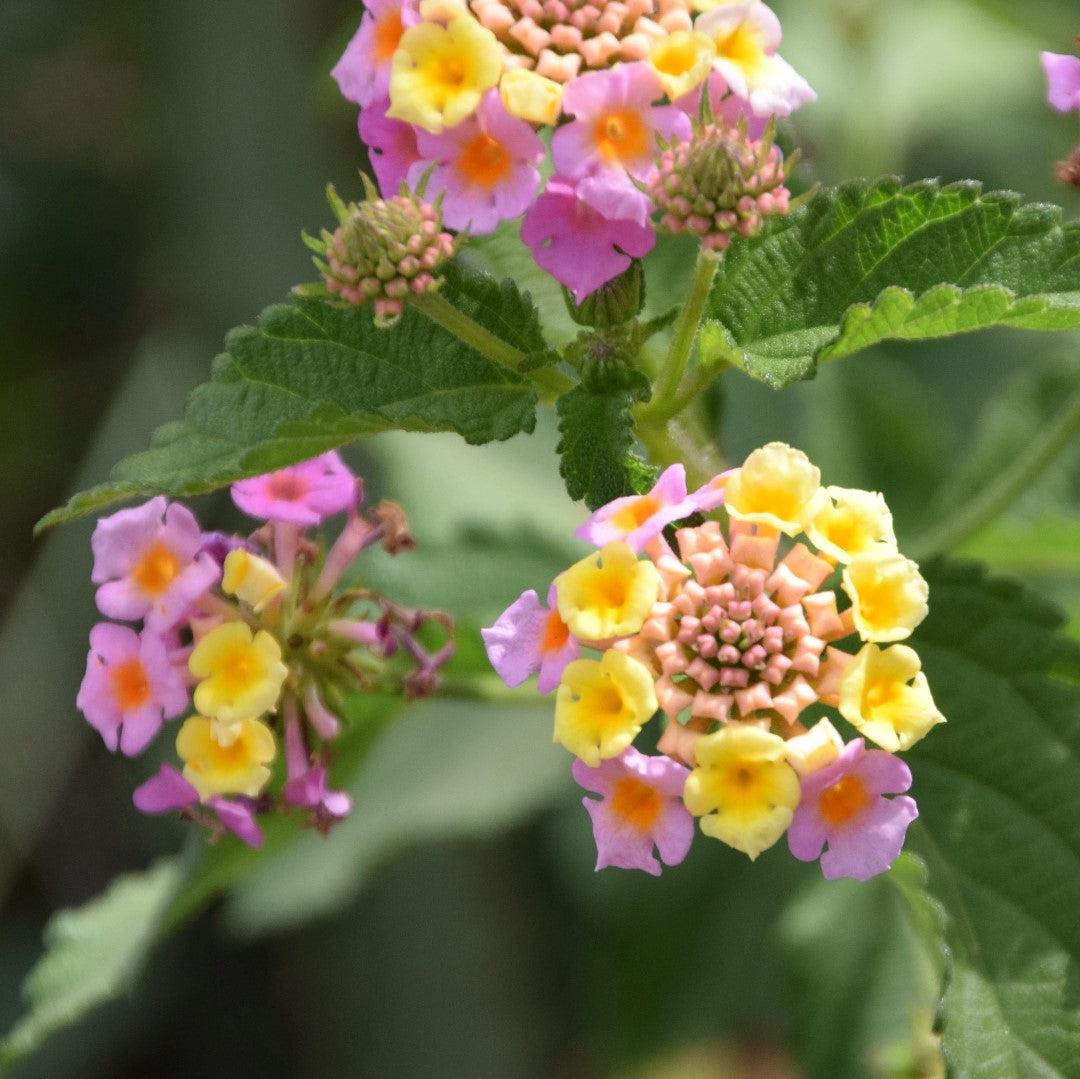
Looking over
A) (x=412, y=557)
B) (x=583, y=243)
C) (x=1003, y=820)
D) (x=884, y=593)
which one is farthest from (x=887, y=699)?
(x=412, y=557)

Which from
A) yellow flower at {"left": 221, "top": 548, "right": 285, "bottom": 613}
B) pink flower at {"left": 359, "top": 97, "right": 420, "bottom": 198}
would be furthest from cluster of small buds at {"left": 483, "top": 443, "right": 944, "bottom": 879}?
pink flower at {"left": 359, "top": 97, "right": 420, "bottom": 198}

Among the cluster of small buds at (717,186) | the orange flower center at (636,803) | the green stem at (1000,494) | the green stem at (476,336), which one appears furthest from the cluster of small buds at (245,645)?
the green stem at (1000,494)

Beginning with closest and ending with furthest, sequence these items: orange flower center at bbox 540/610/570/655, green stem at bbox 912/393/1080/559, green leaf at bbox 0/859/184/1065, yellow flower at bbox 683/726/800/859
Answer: yellow flower at bbox 683/726/800/859 → orange flower center at bbox 540/610/570/655 → green stem at bbox 912/393/1080/559 → green leaf at bbox 0/859/184/1065

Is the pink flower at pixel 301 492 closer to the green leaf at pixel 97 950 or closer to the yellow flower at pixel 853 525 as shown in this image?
the yellow flower at pixel 853 525

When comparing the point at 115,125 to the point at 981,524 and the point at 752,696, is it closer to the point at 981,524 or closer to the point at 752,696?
the point at 981,524

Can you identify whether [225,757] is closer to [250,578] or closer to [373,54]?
[250,578]

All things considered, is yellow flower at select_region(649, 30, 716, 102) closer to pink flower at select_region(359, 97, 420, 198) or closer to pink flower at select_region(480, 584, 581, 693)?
pink flower at select_region(359, 97, 420, 198)

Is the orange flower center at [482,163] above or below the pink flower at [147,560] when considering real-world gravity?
above

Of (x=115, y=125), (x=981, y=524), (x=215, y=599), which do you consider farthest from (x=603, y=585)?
(x=115, y=125)
